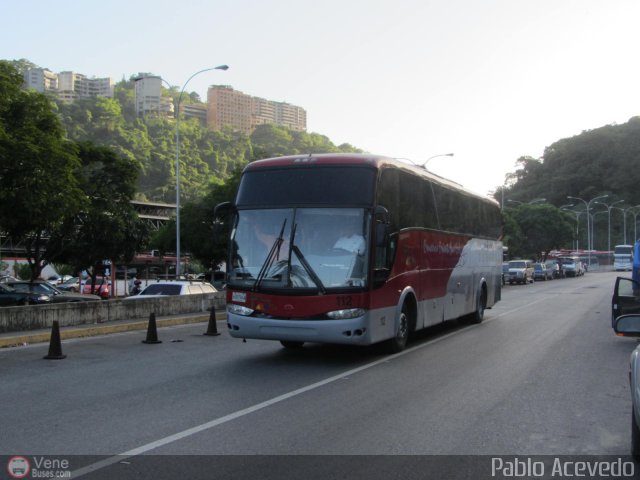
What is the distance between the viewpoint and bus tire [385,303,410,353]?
12117mm

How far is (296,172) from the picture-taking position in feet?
37.0

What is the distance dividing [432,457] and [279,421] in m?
1.93

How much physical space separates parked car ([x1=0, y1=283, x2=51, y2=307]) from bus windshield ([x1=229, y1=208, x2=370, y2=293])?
55.7 ft

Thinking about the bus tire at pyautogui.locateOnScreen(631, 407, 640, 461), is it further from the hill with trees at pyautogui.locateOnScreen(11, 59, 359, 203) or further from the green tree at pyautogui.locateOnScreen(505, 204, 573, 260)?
the hill with trees at pyautogui.locateOnScreen(11, 59, 359, 203)

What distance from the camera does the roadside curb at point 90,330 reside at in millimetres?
14250

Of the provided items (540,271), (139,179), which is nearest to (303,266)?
A: (540,271)

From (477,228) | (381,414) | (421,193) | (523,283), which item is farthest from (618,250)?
(381,414)

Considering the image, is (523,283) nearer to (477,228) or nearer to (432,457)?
(477,228)

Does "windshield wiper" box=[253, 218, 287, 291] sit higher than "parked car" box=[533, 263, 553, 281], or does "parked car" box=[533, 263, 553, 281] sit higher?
"windshield wiper" box=[253, 218, 287, 291]

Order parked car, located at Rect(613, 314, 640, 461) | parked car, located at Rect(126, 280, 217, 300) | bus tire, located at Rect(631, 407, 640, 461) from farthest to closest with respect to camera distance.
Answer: parked car, located at Rect(126, 280, 217, 300) → bus tire, located at Rect(631, 407, 640, 461) → parked car, located at Rect(613, 314, 640, 461)

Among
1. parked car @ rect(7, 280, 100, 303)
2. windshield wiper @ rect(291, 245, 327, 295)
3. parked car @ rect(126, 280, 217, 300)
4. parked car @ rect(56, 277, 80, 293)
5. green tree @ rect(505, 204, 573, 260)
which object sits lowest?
parked car @ rect(56, 277, 80, 293)

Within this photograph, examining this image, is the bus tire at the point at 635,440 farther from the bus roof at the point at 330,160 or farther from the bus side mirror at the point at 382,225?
the bus roof at the point at 330,160

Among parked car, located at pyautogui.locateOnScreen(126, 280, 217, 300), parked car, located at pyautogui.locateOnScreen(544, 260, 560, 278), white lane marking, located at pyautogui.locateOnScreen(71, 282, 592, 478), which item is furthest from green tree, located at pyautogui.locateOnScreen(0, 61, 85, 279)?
parked car, located at pyautogui.locateOnScreen(544, 260, 560, 278)

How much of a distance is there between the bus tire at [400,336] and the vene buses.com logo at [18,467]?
7502 millimetres
